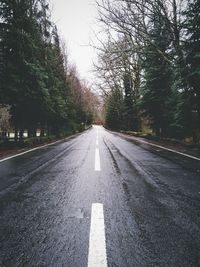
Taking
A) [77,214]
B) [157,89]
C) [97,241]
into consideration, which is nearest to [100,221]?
[77,214]

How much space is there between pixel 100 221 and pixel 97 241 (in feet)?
2.07

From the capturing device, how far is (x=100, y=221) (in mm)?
3590

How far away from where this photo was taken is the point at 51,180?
6227mm

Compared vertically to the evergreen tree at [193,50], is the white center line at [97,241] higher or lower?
lower

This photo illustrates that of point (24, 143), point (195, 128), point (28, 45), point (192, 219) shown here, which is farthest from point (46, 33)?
point (192, 219)

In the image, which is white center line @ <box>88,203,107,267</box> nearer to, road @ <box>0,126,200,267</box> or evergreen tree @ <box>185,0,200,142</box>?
road @ <box>0,126,200,267</box>

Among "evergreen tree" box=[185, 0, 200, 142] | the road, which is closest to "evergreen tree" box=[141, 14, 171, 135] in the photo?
"evergreen tree" box=[185, 0, 200, 142]

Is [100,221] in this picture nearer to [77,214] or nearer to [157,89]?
[77,214]

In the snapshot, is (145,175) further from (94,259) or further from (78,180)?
(94,259)

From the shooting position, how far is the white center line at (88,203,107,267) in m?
2.54

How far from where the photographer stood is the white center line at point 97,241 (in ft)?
8.33

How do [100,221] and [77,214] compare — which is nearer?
[100,221]

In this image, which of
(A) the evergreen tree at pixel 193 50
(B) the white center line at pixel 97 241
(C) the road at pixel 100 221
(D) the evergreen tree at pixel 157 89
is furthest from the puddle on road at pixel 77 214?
(D) the evergreen tree at pixel 157 89

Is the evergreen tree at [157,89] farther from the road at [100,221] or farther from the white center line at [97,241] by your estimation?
the white center line at [97,241]
